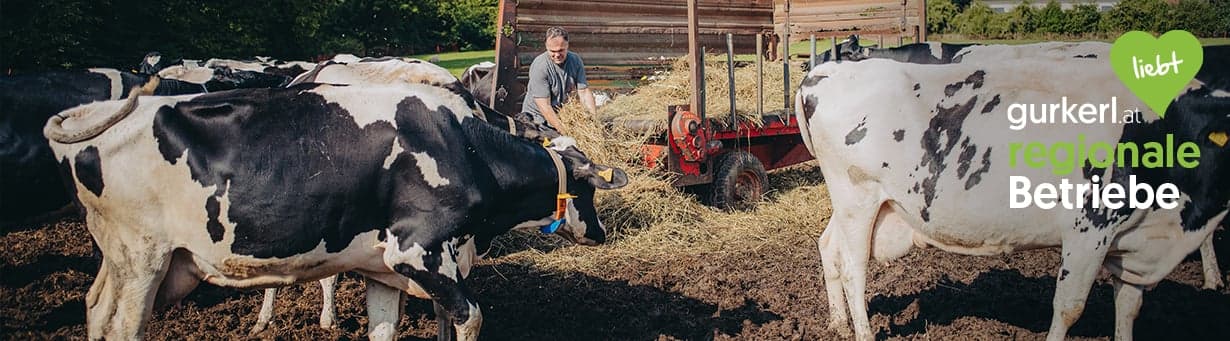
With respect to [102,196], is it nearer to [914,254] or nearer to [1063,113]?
[1063,113]

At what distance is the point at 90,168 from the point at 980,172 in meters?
4.44

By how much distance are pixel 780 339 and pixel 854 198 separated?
0.94 m

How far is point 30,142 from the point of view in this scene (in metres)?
5.66

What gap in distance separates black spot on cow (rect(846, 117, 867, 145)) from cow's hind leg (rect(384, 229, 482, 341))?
232 centimetres

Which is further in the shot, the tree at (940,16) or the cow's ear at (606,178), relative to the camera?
the tree at (940,16)

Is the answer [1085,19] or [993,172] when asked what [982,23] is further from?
[993,172]

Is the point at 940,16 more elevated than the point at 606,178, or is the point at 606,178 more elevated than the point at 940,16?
the point at 606,178

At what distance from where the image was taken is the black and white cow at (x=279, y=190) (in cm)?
428

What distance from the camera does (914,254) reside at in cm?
761

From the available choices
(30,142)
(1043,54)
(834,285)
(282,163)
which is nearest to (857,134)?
(834,285)

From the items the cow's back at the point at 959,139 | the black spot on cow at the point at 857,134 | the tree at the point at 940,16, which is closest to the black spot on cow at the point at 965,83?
the cow's back at the point at 959,139

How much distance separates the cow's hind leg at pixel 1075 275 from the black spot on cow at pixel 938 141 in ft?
2.43

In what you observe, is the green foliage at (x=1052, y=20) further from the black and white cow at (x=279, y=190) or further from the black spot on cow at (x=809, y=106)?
the black and white cow at (x=279, y=190)

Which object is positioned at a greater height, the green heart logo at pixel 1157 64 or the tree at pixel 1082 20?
the green heart logo at pixel 1157 64
